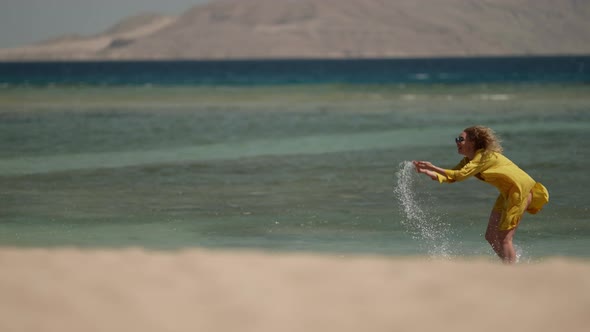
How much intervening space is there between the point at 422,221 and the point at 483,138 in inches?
134

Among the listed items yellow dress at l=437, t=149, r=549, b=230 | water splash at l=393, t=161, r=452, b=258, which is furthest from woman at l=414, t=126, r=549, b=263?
water splash at l=393, t=161, r=452, b=258

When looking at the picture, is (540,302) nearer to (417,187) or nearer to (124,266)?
(124,266)

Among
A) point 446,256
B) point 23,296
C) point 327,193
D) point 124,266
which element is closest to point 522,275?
point 446,256

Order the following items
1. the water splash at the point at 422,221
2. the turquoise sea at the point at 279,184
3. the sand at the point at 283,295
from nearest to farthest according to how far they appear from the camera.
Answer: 1. the sand at the point at 283,295
2. the water splash at the point at 422,221
3. the turquoise sea at the point at 279,184

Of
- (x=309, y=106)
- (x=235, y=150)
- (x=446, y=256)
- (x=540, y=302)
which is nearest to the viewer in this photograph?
(x=540, y=302)

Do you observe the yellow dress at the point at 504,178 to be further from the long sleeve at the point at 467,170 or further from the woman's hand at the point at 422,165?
the woman's hand at the point at 422,165

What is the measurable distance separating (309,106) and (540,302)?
97.0 feet

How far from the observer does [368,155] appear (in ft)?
57.0

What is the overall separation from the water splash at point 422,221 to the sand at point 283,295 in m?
1.66

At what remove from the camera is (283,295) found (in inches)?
223

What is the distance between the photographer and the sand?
16.6 ft

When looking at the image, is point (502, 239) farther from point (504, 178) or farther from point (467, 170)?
point (467, 170)

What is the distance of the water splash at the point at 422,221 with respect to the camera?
8.96 meters

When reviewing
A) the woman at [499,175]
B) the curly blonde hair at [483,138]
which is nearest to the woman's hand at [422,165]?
the woman at [499,175]
